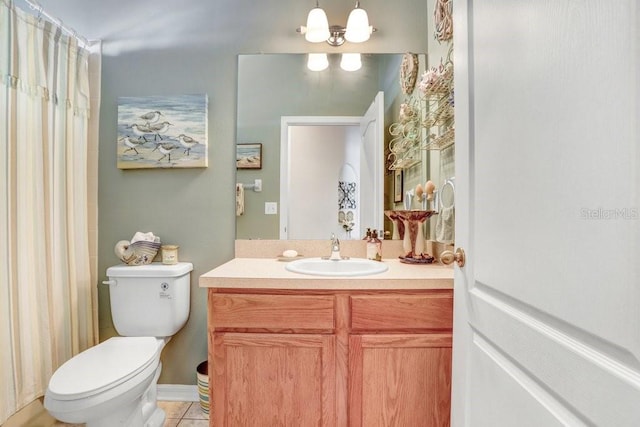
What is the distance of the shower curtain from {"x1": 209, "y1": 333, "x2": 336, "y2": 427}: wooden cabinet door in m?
0.92

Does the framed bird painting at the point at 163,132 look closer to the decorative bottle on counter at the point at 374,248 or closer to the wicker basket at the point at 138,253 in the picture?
the wicker basket at the point at 138,253

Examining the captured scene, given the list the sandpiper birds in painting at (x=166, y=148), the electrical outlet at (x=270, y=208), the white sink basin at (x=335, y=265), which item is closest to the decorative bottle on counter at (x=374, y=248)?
the white sink basin at (x=335, y=265)

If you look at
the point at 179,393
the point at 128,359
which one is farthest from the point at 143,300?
the point at 179,393

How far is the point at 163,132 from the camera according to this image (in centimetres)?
187

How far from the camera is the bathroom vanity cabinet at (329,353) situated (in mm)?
1219

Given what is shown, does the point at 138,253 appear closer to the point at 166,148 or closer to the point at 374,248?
the point at 166,148

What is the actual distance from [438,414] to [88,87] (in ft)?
7.88

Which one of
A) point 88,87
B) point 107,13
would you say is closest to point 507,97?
point 88,87

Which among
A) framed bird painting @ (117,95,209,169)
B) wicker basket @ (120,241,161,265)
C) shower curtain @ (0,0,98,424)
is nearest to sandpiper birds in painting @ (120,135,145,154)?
framed bird painting @ (117,95,209,169)

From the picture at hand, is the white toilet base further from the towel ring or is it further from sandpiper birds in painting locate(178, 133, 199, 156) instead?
the towel ring

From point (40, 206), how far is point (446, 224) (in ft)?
6.31

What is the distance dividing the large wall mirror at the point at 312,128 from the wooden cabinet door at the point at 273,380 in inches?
27.6

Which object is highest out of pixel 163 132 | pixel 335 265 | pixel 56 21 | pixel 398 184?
pixel 56 21

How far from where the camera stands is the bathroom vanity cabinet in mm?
1219
